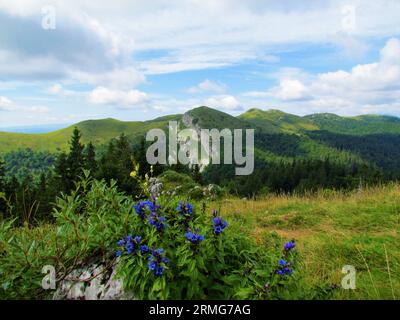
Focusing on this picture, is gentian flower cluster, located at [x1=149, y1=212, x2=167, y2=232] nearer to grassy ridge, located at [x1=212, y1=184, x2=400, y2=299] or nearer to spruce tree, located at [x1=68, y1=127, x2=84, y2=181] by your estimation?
grassy ridge, located at [x1=212, y1=184, x2=400, y2=299]

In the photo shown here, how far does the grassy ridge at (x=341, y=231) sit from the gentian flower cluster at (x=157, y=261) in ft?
7.20

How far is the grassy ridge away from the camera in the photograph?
4.94 metres

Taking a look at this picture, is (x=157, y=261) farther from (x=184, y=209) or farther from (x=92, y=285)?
(x=92, y=285)

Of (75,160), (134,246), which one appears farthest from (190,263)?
(75,160)

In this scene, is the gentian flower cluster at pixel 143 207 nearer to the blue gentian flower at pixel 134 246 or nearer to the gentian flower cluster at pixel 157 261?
the blue gentian flower at pixel 134 246

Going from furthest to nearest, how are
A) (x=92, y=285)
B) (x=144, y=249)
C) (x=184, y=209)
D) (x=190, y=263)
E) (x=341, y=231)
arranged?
(x=341, y=231) < (x=92, y=285) < (x=184, y=209) < (x=144, y=249) < (x=190, y=263)

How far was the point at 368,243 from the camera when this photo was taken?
269 inches

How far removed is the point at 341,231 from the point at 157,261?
6.12 metres

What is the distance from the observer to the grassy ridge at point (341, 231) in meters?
4.94

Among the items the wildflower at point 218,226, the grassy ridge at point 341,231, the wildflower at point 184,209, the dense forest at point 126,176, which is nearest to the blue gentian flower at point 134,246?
the wildflower at point 184,209

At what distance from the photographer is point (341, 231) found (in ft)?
26.0
